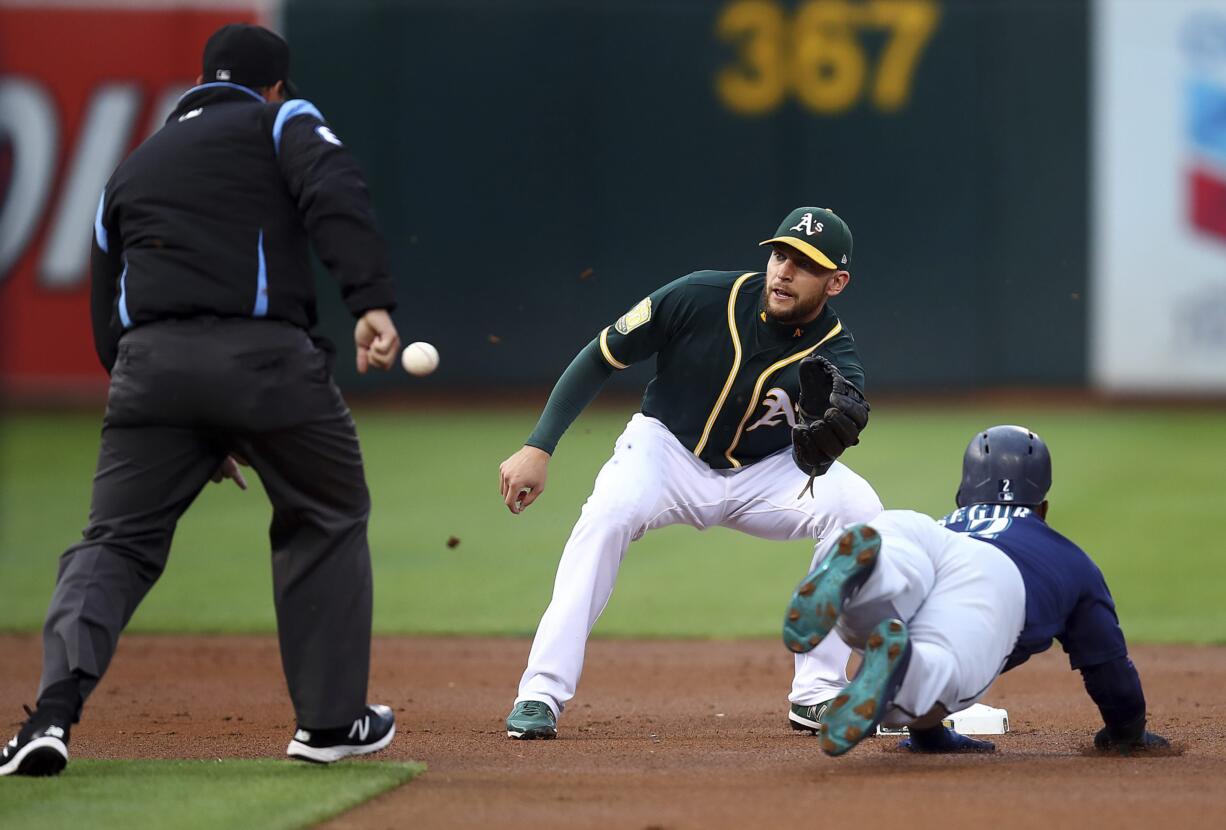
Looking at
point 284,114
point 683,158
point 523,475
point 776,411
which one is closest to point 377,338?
point 284,114

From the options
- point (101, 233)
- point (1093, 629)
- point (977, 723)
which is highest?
point (101, 233)

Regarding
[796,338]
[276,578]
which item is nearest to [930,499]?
[796,338]

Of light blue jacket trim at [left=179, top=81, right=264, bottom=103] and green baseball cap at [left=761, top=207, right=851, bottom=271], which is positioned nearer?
light blue jacket trim at [left=179, top=81, right=264, bottom=103]

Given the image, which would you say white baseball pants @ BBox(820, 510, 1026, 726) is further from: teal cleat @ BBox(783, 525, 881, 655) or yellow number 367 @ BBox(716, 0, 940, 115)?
yellow number 367 @ BBox(716, 0, 940, 115)

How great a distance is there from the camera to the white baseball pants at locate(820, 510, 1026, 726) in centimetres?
453

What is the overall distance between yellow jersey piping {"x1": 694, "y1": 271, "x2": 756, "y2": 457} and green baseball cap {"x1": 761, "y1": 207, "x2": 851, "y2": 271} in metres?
0.26

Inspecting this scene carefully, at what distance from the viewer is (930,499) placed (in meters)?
11.6

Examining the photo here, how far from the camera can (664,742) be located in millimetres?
5359

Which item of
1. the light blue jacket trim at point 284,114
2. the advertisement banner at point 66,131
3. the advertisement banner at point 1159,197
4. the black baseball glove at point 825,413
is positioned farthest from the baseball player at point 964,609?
the advertisement banner at point 66,131

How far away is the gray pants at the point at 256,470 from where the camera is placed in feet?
14.6

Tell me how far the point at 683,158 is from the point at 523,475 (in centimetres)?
1303

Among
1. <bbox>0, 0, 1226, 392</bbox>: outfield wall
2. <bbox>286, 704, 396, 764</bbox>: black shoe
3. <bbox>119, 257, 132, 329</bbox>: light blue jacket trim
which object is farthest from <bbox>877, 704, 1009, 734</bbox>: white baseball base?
<bbox>0, 0, 1226, 392</bbox>: outfield wall

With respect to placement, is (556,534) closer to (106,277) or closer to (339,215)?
(106,277)

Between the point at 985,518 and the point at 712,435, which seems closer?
the point at 985,518
